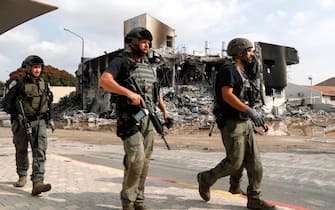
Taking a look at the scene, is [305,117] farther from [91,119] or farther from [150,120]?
[150,120]

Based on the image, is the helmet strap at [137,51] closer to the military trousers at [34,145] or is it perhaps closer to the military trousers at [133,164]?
the military trousers at [133,164]

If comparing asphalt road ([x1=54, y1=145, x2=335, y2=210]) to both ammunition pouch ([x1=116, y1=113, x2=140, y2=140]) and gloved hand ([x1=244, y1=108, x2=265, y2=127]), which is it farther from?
ammunition pouch ([x1=116, y1=113, x2=140, y2=140])

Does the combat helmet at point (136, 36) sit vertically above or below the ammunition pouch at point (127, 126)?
above

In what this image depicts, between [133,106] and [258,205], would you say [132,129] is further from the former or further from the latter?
[258,205]

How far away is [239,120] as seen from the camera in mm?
3805

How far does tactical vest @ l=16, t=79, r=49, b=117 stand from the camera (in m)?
4.69

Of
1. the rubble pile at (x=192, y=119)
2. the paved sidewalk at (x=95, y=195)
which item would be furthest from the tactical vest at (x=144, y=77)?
the rubble pile at (x=192, y=119)

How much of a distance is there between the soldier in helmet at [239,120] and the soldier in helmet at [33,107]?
214 centimetres

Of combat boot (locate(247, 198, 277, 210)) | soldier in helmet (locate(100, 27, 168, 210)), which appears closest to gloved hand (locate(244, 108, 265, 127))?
combat boot (locate(247, 198, 277, 210))

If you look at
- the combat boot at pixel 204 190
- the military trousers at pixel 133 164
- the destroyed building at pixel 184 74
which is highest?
the destroyed building at pixel 184 74

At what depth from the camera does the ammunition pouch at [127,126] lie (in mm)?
3469

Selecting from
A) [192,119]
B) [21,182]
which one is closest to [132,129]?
[21,182]

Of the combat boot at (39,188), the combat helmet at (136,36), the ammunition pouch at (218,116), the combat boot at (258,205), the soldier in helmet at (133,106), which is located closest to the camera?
the soldier in helmet at (133,106)

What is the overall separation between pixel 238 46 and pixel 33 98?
8.33 feet
